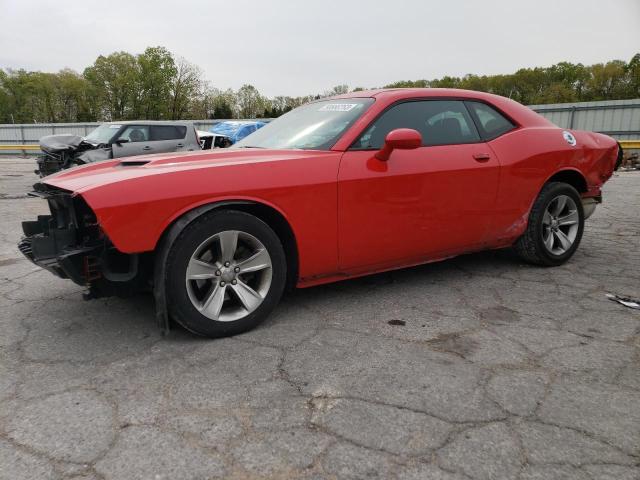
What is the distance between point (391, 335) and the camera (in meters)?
2.85

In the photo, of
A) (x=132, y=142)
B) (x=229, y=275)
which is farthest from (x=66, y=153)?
(x=229, y=275)

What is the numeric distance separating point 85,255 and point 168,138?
869 centimetres

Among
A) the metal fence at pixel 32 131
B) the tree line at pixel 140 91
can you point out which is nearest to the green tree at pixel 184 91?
the tree line at pixel 140 91

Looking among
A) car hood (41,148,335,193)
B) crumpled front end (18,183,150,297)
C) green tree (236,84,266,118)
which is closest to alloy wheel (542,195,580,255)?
car hood (41,148,335,193)

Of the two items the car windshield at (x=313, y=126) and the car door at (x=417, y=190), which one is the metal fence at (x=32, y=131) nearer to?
the car windshield at (x=313, y=126)

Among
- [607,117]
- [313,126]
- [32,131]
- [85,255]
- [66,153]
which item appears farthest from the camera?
[32,131]

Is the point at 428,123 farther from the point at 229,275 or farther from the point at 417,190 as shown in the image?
the point at 229,275

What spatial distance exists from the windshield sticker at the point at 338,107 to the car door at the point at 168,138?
745 centimetres

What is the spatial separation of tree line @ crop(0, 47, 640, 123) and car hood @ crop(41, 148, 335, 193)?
62423mm

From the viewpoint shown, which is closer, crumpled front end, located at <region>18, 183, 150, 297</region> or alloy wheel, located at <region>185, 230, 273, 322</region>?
crumpled front end, located at <region>18, 183, 150, 297</region>

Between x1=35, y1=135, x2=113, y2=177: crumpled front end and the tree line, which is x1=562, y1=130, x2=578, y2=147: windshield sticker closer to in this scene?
x1=35, y1=135, x2=113, y2=177: crumpled front end

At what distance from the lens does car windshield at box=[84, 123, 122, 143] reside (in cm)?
1044

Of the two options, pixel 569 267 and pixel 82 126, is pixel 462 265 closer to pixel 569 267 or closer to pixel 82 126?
pixel 569 267

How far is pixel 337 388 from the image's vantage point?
2250mm
